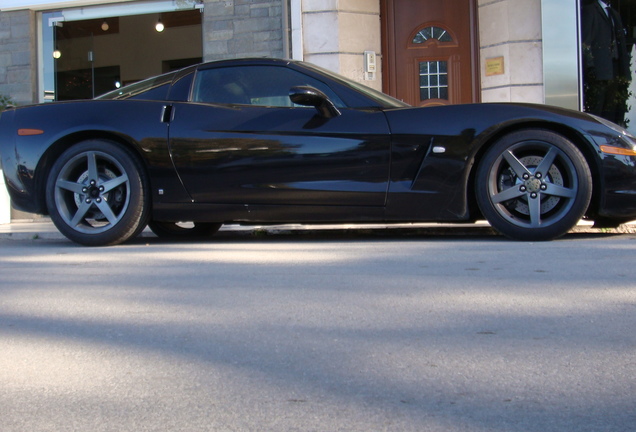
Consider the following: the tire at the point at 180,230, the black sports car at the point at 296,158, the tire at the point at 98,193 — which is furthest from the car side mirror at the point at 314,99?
the tire at the point at 180,230

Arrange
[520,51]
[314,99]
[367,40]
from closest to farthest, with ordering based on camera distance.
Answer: [314,99]
[520,51]
[367,40]

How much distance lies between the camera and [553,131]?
500 centimetres

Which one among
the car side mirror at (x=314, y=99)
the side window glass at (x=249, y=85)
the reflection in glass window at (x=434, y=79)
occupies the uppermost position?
the reflection in glass window at (x=434, y=79)

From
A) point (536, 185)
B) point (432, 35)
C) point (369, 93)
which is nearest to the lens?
point (536, 185)

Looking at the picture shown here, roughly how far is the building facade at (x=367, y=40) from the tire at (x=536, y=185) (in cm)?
541

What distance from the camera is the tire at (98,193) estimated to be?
5324 mm

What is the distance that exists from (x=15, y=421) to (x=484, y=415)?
1157 mm

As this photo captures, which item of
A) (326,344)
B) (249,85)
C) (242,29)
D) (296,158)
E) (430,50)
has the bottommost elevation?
(326,344)

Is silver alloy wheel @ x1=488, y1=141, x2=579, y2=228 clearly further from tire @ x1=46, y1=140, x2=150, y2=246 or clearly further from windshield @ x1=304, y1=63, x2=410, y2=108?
tire @ x1=46, y1=140, x2=150, y2=246

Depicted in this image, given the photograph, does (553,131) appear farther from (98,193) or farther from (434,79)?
(434,79)

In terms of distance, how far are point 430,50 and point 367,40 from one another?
845 mm

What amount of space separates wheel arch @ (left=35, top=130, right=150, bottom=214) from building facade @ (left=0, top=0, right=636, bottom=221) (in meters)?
4.60

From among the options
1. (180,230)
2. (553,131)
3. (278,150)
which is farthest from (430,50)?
(278,150)

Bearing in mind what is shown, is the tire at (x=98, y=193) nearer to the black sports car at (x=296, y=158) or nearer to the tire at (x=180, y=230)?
the black sports car at (x=296, y=158)
